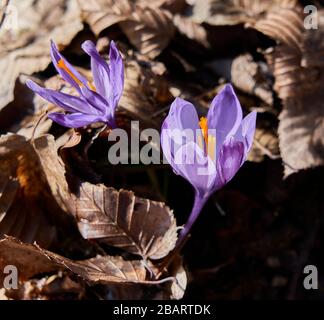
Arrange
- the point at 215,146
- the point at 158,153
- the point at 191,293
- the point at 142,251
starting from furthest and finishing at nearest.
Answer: the point at 191,293
the point at 158,153
the point at 142,251
the point at 215,146

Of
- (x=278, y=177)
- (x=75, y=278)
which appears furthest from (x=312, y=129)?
(x=75, y=278)

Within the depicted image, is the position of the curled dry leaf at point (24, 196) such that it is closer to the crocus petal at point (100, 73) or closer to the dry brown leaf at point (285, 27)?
the crocus petal at point (100, 73)

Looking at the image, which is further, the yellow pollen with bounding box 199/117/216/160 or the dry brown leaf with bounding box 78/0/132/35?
the dry brown leaf with bounding box 78/0/132/35

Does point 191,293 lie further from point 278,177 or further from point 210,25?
point 210,25

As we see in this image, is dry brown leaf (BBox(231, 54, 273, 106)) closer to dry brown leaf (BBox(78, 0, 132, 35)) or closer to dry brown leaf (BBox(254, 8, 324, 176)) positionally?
dry brown leaf (BBox(254, 8, 324, 176))

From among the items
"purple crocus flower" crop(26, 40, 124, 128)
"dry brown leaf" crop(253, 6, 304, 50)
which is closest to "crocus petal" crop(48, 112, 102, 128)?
"purple crocus flower" crop(26, 40, 124, 128)

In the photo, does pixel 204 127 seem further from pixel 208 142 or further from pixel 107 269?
pixel 107 269

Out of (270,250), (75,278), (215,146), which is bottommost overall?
(270,250)

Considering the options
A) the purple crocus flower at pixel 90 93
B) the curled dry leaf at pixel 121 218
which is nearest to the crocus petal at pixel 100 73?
the purple crocus flower at pixel 90 93
